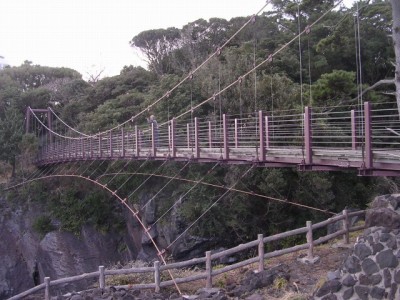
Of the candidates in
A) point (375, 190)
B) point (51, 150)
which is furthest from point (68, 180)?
point (375, 190)

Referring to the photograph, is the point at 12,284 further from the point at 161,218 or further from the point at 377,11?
the point at 377,11

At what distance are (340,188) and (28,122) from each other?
17.4 metres

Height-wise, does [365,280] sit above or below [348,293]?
above

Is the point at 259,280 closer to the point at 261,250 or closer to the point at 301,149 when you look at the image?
the point at 261,250

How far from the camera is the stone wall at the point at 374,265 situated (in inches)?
175

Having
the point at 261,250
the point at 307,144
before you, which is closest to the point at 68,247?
the point at 261,250

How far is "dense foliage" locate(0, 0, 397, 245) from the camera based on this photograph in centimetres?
1054

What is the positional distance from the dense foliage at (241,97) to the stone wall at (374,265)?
3.13 m

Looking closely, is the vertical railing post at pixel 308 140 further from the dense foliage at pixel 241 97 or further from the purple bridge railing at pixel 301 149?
the dense foliage at pixel 241 97

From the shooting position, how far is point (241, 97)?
12.2 m

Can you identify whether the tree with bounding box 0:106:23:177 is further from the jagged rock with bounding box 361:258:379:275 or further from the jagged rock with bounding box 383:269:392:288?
the jagged rock with bounding box 383:269:392:288

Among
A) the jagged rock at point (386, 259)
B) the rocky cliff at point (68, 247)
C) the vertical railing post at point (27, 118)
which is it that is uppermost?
A: the vertical railing post at point (27, 118)

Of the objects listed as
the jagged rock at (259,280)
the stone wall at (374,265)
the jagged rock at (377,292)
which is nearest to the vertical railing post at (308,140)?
the stone wall at (374,265)

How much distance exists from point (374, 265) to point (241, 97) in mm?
7904
